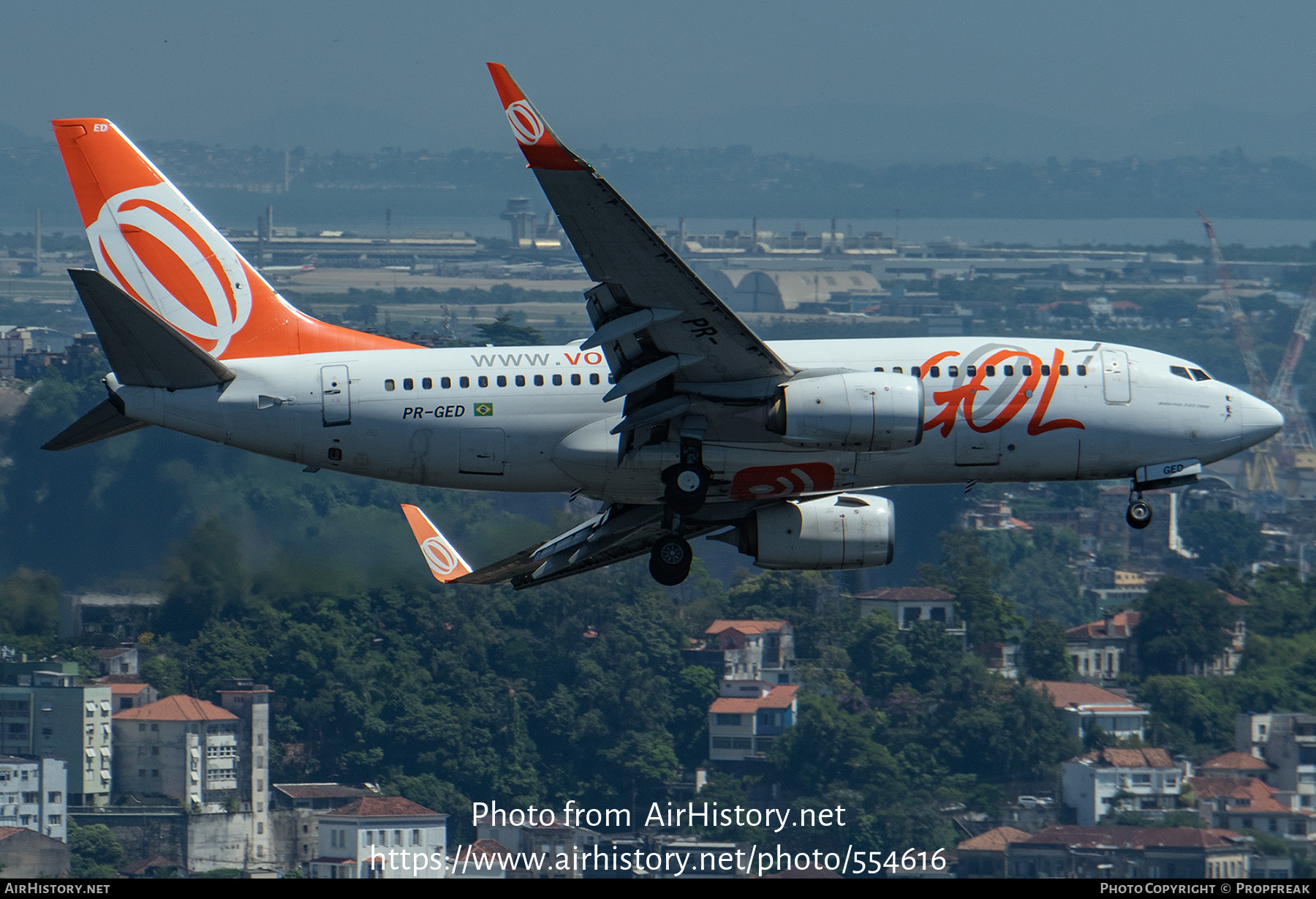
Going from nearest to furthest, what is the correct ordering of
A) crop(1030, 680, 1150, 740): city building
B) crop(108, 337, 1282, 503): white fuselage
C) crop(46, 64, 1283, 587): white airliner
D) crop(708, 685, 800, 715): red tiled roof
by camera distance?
crop(46, 64, 1283, 587): white airliner, crop(108, 337, 1282, 503): white fuselage, crop(708, 685, 800, 715): red tiled roof, crop(1030, 680, 1150, 740): city building

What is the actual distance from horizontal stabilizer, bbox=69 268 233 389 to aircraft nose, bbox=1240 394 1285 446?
77.0ft

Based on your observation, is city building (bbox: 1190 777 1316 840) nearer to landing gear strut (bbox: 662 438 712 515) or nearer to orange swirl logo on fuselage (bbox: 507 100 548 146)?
landing gear strut (bbox: 662 438 712 515)

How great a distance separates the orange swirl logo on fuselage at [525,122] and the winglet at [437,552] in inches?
643

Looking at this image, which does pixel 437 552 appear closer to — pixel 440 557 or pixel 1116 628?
pixel 440 557

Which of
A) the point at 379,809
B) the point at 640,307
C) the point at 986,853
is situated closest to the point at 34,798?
the point at 379,809

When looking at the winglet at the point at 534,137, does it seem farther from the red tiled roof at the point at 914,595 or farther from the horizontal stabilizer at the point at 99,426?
the red tiled roof at the point at 914,595

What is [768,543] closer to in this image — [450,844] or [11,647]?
[450,844]

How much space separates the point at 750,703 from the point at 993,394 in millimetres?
91351

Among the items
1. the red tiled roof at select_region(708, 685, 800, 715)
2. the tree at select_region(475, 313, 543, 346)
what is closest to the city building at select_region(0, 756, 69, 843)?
the tree at select_region(475, 313, 543, 346)

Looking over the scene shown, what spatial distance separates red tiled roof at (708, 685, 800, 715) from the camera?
128 m

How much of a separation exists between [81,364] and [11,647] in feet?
290

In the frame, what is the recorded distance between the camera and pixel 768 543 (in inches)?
1676

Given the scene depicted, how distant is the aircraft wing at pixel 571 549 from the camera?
147ft

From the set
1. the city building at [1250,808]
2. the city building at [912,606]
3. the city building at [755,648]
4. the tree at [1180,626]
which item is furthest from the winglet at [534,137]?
the tree at [1180,626]
